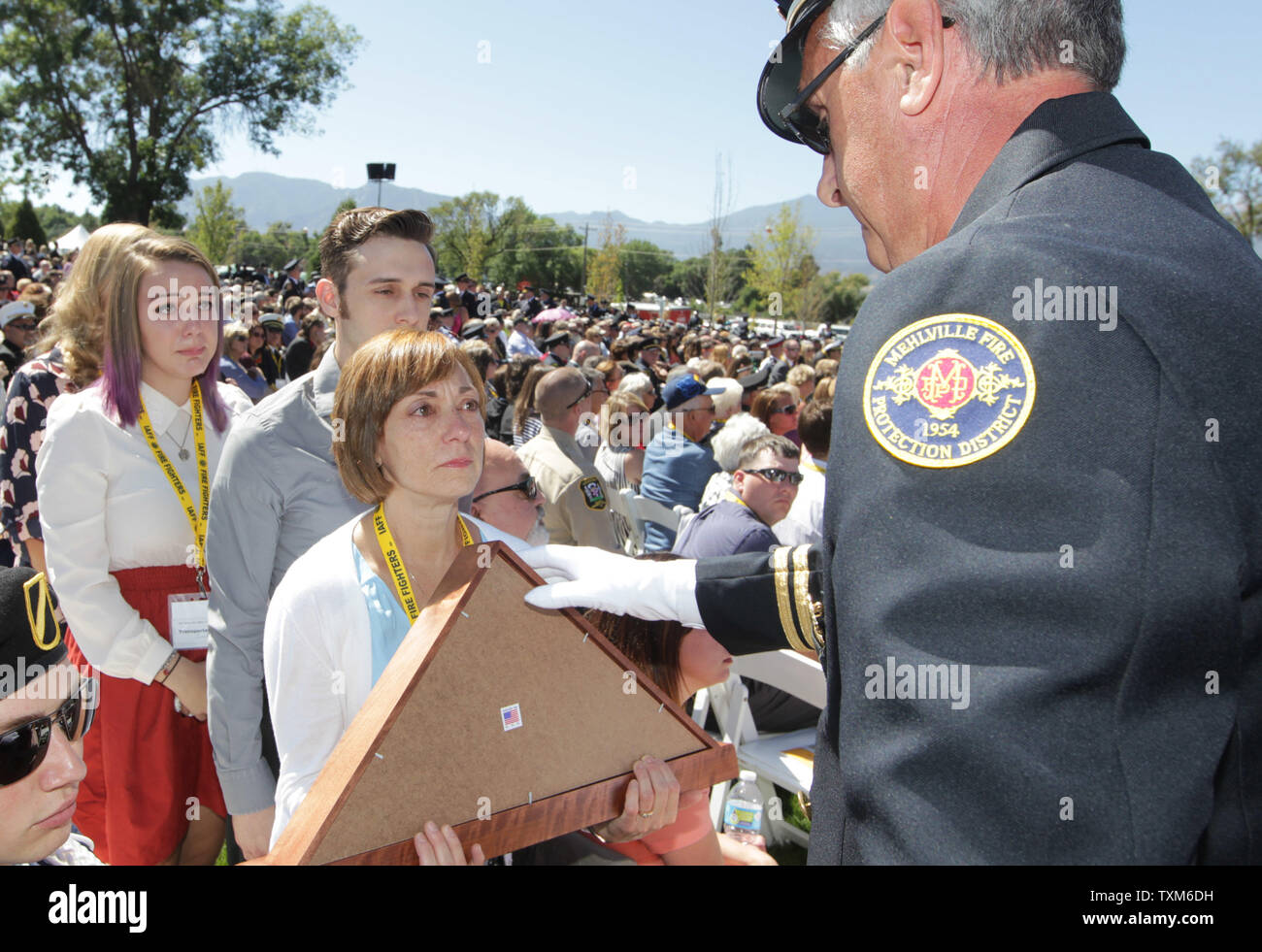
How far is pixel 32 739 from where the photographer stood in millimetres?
1719

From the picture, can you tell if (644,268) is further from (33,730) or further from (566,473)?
(33,730)

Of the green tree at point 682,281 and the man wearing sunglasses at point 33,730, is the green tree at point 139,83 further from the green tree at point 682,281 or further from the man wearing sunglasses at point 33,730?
the green tree at point 682,281

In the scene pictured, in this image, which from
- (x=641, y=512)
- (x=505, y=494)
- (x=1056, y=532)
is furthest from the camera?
(x=641, y=512)

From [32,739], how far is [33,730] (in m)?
0.02

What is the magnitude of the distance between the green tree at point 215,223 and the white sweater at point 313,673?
4696 centimetres

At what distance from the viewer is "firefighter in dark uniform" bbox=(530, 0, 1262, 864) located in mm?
724

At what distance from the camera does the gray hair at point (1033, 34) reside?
3.37 feet

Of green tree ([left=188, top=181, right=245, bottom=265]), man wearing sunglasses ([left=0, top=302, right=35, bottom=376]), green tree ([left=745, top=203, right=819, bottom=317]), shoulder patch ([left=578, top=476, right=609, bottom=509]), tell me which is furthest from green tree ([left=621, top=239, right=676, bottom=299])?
shoulder patch ([left=578, top=476, right=609, bottom=509])

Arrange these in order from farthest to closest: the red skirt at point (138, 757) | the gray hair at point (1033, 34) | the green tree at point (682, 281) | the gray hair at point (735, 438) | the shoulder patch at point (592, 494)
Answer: the green tree at point (682, 281)
the gray hair at point (735, 438)
the shoulder patch at point (592, 494)
the red skirt at point (138, 757)
the gray hair at point (1033, 34)

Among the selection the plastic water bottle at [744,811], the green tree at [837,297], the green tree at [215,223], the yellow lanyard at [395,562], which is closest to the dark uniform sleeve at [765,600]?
the yellow lanyard at [395,562]

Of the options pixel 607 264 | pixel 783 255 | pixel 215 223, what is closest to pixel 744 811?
pixel 783 255

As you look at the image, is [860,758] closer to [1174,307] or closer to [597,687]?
[1174,307]

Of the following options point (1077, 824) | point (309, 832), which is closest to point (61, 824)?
point (309, 832)

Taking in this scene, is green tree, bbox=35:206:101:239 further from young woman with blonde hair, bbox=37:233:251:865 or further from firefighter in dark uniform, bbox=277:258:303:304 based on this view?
young woman with blonde hair, bbox=37:233:251:865
